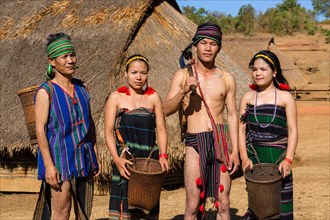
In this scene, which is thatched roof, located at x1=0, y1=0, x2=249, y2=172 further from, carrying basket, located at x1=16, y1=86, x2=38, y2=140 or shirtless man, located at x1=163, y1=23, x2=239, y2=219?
shirtless man, located at x1=163, y1=23, x2=239, y2=219

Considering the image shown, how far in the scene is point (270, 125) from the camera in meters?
4.09

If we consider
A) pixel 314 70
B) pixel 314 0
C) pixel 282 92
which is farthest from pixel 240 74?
pixel 314 0

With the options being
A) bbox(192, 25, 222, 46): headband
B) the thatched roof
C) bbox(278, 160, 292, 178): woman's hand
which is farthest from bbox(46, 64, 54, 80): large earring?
the thatched roof

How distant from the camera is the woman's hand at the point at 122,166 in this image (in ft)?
13.1

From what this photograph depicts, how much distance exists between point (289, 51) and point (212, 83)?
2249 centimetres

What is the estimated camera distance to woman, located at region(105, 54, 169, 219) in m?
4.09

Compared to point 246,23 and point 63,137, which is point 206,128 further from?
point 246,23

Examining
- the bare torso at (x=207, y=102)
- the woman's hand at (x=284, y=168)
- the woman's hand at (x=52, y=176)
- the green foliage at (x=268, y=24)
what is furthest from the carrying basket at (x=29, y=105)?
the green foliage at (x=268, y=24)

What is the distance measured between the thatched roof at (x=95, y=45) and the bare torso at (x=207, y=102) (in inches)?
123

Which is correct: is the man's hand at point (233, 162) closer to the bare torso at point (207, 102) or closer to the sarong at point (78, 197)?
the bare torso at point (207, 102)

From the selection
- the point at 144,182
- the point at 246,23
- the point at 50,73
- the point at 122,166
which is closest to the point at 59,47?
the point at 50,73

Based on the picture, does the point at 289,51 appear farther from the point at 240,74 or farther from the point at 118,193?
the point at 118,193

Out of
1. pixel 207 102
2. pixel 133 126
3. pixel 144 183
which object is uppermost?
pixel 207 102

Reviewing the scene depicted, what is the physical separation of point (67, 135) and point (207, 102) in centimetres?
112
